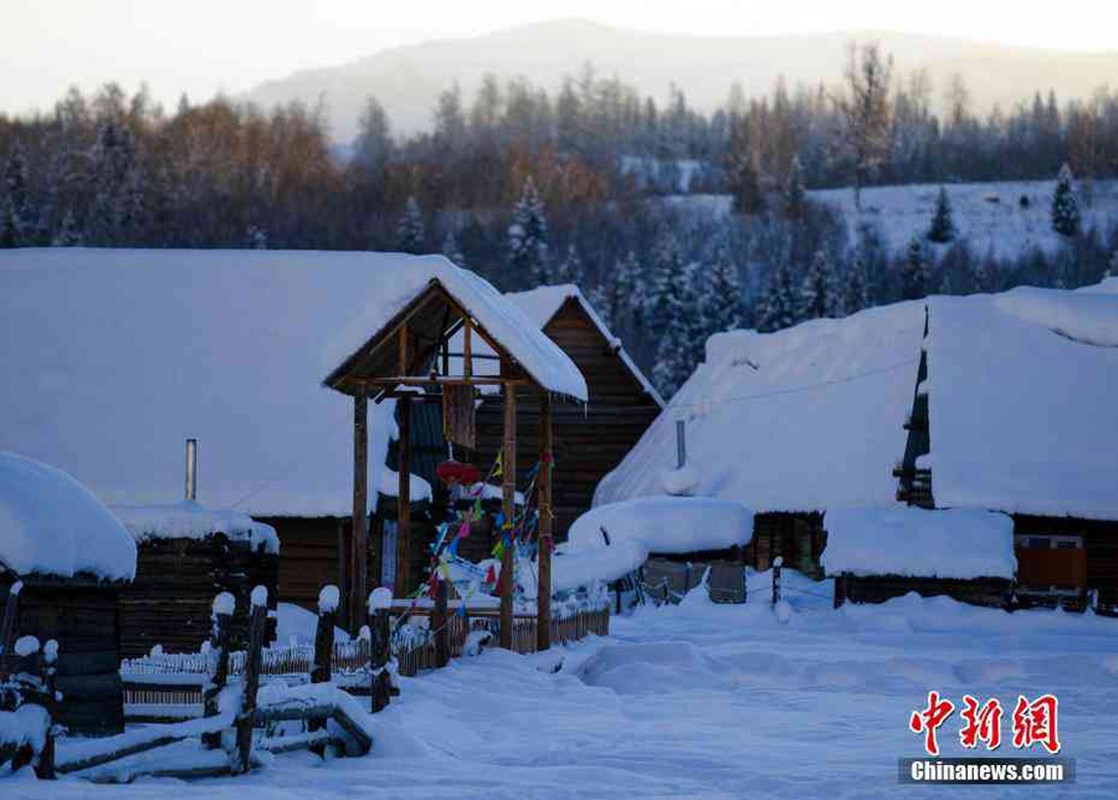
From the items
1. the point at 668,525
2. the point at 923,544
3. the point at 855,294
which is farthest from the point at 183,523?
the point at 855,294

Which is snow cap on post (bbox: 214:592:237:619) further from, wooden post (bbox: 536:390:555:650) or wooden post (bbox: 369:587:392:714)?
wooden post (bbox: 536:390:555:650)

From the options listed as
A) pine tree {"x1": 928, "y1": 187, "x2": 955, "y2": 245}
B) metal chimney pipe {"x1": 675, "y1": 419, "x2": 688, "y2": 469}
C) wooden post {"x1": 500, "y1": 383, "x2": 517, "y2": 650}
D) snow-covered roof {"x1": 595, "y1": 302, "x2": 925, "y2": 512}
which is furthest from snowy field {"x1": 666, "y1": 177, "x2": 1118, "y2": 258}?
wooden post {"x1": 500, "y1": 383, "x2": 517, "y2": 650}

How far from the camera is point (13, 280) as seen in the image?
35062 millimetres

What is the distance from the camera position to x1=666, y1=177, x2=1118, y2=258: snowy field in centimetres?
11750

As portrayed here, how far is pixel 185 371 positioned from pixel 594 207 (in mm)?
93238

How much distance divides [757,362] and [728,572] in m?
14.3

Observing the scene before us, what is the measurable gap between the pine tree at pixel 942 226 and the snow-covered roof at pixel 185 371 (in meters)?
84.4

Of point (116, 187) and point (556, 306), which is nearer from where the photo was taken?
point (556, 306)

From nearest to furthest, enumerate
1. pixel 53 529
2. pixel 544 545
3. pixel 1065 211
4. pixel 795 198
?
1. pixel 53 529
2. pixel 544 545
3. pixel 1065 211
4. pixel 795 198

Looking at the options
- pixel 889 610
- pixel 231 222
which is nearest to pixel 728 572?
pixel 889 610

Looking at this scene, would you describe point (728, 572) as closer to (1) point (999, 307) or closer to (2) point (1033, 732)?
(1) point (999, 307)

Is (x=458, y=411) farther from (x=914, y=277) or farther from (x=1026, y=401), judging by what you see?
(x=914, y=277)

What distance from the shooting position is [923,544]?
107ft

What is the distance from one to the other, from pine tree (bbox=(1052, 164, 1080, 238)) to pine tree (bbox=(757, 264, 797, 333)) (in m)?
39.8
